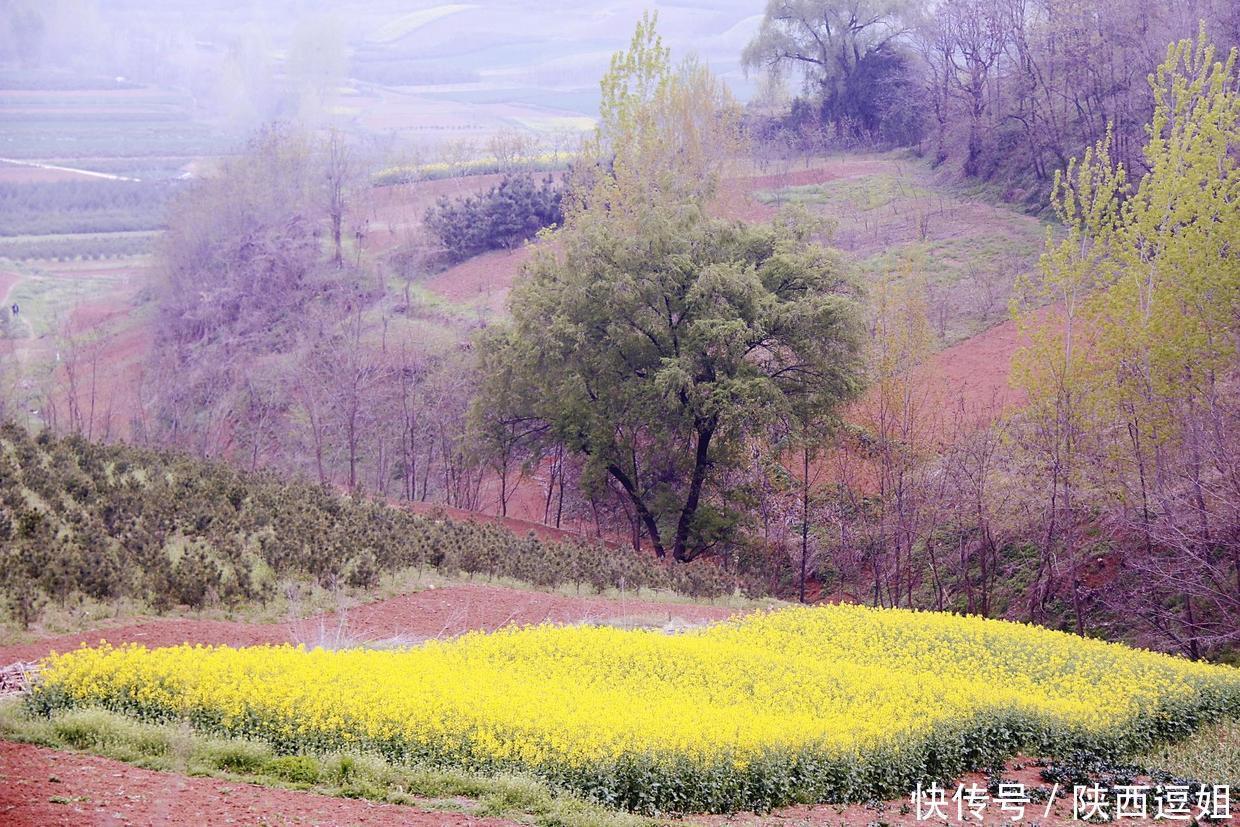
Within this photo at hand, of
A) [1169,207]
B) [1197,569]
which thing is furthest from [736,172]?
[1197,569]

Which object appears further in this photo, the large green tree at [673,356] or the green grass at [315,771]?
the large green tree at [673,356]

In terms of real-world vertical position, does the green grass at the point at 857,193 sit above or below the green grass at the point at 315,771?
above

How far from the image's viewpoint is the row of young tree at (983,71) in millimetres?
44406

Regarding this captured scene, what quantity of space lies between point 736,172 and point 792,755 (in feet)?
157

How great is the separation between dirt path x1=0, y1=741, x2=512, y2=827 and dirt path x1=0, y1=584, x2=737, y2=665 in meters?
4.27

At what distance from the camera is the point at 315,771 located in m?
8.83

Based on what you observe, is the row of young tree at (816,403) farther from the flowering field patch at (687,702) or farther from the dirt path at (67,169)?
the dirt path at (67,169)

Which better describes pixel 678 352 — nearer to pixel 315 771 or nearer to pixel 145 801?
pixel 315 771

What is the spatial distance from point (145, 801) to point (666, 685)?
6.17 metres

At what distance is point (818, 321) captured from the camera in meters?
26.8

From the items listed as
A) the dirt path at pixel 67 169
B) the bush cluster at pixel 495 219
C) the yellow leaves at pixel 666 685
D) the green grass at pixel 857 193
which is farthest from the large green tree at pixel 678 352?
the bush cluster at pixel 495 219

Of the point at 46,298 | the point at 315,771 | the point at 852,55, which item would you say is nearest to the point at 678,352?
the point at 315,771

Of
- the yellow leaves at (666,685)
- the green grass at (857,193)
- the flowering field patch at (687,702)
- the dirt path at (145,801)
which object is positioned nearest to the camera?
the dirt path at (145,801)

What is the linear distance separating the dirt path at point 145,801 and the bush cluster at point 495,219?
48.6 metres
